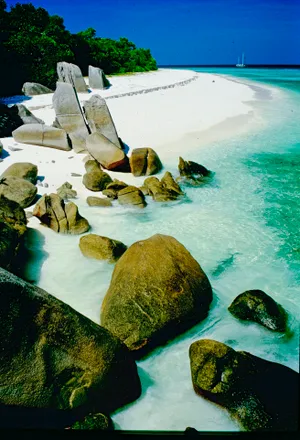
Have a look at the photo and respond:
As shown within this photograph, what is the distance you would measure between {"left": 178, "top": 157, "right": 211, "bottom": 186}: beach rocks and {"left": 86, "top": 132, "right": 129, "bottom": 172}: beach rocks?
1.40 m

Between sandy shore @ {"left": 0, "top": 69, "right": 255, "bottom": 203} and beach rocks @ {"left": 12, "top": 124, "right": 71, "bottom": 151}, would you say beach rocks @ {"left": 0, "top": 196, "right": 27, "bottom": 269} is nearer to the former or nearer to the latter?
sandy shore @ {"left": 0, "top": 69, "right": 255, "bottom": 203}

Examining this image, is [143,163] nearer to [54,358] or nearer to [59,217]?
[59,217]

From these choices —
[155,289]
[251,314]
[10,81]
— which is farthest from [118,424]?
[10,81]

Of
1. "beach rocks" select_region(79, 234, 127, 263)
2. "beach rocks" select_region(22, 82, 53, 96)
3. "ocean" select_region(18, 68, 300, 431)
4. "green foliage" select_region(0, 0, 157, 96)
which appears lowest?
"ocean" select_region(18, 68, 300, 431)

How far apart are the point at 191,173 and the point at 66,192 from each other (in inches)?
125

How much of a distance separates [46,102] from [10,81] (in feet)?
16.8

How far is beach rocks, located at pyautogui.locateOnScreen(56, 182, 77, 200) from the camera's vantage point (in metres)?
7.15

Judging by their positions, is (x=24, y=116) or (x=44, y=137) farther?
(x=24, y=116)

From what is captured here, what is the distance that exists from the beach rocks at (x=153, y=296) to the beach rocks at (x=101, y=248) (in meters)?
1.03

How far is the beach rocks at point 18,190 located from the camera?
647 centimetres

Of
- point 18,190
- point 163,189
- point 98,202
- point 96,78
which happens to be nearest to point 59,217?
point 98,202

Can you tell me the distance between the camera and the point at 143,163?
8.47m

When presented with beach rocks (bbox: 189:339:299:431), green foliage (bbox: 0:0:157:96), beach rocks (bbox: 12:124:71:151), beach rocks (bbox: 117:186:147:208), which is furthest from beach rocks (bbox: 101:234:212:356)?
green foliage (bbox: 0:0:157:96)

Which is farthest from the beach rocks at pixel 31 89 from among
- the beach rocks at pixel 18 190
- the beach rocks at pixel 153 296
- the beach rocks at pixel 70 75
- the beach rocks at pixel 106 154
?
the beach rocks at pixel 153 296
